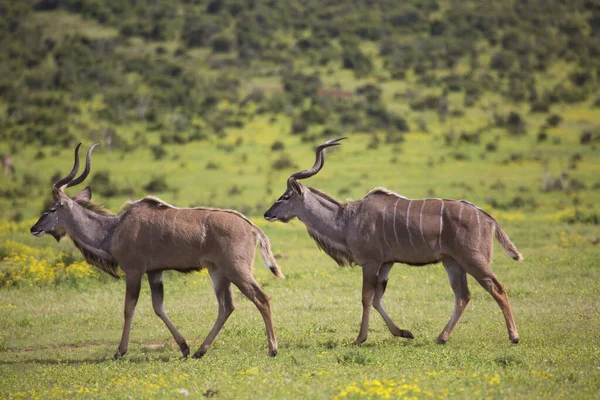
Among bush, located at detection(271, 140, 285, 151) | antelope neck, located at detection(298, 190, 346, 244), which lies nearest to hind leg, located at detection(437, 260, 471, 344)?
antelope neck, located at detection(298, 190, 346, 244)

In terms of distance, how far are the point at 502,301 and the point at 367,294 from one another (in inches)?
67.2

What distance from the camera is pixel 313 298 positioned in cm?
1389

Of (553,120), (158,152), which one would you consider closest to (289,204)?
(158,152)

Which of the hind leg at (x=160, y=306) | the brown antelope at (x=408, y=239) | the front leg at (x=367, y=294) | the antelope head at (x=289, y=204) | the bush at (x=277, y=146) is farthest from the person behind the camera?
the bush at (x=277, y=146)

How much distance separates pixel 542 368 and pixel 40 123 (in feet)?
119

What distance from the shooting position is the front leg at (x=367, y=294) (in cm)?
1065

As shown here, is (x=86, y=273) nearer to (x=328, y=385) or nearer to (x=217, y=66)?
(x=328, y=385)

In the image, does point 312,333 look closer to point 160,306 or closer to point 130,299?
point 160,306

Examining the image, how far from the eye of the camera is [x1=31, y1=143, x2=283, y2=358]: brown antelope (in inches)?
405

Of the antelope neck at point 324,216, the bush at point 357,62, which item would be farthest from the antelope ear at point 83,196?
the bush at point 357,62

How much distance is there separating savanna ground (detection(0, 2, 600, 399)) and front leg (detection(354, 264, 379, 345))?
19 cm

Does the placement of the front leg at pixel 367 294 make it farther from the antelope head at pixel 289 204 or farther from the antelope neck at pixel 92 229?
the antelope neck at pixel 92 229

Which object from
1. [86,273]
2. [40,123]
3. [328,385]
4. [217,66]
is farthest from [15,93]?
[328,385]

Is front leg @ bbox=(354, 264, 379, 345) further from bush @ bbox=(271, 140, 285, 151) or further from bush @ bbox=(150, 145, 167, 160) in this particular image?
bush @ bbox=(271, 140, 285, 151)
